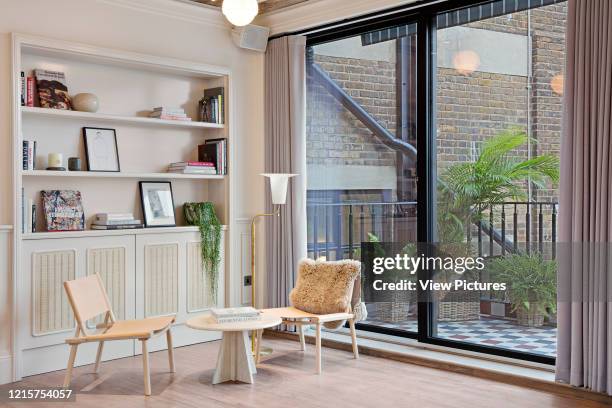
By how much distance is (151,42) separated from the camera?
17.7 ft

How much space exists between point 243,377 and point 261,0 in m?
2.92

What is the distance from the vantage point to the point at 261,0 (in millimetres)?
5570

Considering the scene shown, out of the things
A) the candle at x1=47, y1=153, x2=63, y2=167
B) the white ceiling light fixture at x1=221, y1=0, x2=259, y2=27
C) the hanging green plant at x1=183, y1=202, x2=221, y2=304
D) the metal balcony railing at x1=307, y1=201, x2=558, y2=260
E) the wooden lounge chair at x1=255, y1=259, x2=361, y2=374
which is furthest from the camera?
the hanging green plant at x1=183, y1=202, x2=221, y2=304

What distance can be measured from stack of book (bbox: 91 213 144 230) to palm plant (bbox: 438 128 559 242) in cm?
229

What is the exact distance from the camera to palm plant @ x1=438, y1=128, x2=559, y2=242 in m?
4.63

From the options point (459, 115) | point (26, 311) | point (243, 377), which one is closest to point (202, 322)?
point (243, 377)

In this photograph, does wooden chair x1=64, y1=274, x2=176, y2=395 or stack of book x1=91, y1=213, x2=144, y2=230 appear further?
stack of book x1=91, y1=213, x2=144, y2=230

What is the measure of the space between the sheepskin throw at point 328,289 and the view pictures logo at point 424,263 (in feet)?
1.66

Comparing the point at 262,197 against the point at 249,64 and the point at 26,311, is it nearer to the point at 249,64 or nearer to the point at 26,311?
the point at 249,64

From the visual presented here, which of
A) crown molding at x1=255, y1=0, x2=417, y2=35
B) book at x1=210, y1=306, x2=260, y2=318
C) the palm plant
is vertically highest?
crown molding at x1=255, y1=0, x2=417, y2=35

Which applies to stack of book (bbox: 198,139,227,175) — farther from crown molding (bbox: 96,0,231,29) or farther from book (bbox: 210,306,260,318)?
book (bbox: 210,306,260,318)

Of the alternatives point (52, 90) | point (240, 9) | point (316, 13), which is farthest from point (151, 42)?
point (240, 9)

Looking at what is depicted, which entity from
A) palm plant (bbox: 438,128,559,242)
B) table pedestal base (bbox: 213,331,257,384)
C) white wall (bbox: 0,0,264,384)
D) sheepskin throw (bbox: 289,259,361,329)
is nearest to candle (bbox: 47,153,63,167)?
white wall (bbox: 0,0,264,384)

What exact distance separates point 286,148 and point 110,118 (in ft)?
4.86
